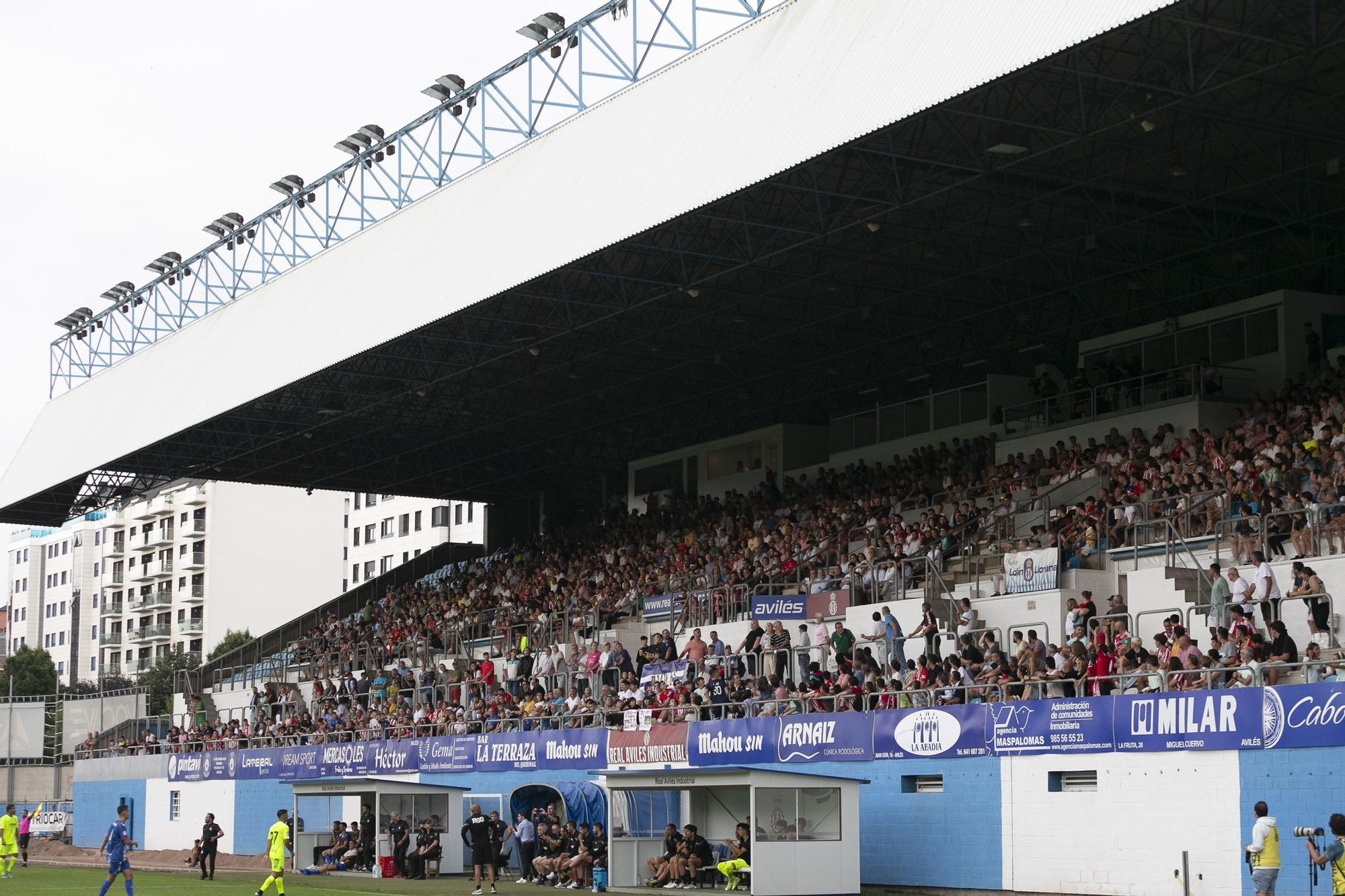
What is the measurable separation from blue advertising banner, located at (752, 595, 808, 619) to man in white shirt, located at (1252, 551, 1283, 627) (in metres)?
12.5

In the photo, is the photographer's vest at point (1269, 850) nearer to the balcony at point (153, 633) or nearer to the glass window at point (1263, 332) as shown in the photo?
the glass window at point (1263, 332)

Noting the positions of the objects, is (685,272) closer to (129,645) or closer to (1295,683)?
(1295,683)

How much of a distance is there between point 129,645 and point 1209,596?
118411 millimetres

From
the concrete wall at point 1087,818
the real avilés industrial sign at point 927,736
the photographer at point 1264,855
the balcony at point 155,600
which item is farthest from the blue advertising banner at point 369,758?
the balcony at point 155,600

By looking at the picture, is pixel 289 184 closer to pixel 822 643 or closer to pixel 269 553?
pixel 822 643

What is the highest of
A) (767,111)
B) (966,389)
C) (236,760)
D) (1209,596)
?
(767,111)

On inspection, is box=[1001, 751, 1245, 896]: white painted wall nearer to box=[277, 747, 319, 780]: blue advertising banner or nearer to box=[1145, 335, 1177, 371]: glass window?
box=[1145, 335, 1177, 371]: glass window

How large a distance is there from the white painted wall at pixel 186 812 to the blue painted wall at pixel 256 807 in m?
0.46

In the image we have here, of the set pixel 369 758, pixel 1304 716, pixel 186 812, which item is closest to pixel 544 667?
pixel 369 758

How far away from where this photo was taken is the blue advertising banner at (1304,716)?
2217 cm

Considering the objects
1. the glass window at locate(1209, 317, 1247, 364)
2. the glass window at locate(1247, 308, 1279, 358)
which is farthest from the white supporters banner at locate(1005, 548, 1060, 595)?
the glass window at locate(1209, 317, 1247, 364)

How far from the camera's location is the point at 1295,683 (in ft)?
76.5

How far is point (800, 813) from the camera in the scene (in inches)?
1102

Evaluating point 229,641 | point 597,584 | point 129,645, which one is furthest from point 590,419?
point 129,645
